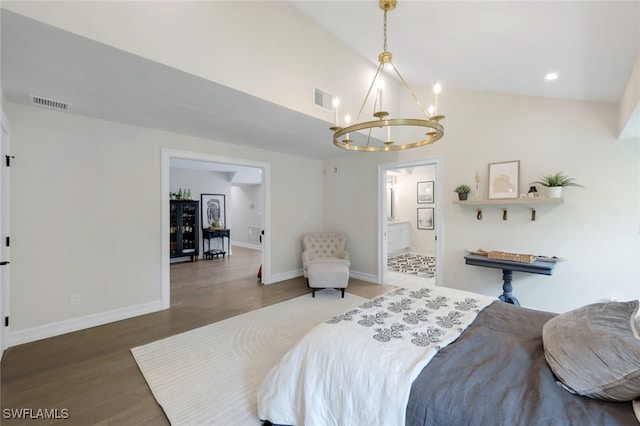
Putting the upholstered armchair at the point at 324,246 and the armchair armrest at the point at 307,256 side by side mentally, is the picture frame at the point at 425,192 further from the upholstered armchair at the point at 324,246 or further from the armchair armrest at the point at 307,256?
the armchair armrest at the point at 307,256

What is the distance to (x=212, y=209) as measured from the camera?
27.5 feet

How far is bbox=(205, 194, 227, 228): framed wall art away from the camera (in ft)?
26.8

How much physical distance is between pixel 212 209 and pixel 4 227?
573cm

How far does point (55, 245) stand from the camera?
309cm

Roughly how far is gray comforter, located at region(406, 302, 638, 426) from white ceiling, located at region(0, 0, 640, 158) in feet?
7.31

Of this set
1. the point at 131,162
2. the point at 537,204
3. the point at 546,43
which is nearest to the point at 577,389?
the point at 546,43

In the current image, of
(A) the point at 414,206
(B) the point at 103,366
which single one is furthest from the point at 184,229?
(A) the point at 414,206

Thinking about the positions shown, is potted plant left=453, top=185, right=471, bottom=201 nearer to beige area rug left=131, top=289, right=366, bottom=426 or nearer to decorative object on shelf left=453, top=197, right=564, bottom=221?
decorative object on shelf left=453, top=197, right=564, bottom=221

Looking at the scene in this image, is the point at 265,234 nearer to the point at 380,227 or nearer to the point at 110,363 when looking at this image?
the point at 380,227

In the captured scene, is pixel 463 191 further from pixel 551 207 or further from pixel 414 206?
pixel 414 206

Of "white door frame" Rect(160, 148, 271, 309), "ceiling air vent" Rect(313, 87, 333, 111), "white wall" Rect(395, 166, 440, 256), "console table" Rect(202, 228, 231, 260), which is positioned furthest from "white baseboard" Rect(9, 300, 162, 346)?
"white wall" Rect(395, 166, 440, 256)

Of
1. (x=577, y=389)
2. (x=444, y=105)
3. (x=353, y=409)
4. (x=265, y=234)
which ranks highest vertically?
(x=444, y=105)

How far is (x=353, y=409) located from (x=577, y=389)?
99 centimetres

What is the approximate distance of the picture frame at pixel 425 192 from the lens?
782 cm
